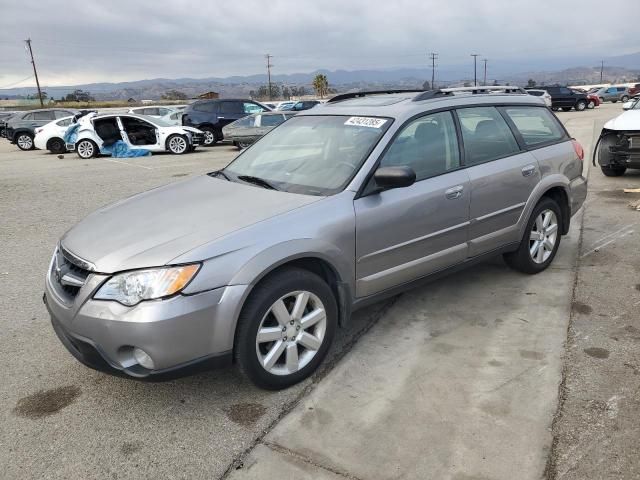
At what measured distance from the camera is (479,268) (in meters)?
5.07

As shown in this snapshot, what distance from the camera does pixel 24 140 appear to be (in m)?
21.2

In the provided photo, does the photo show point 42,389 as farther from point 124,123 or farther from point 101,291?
point 124,123

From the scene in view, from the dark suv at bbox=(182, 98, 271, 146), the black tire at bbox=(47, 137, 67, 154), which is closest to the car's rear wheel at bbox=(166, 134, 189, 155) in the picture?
the dark suv at bbox=(182, 98, 271, 146)

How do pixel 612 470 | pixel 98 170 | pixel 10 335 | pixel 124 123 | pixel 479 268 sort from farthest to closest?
1. pixel 124 123
2. pixel 98 170
3. pixel 479 268
4. pixel 10 335
5. pixel 612 470

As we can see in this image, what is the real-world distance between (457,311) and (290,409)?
1.74 m

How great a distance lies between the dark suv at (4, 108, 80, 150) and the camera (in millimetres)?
21109

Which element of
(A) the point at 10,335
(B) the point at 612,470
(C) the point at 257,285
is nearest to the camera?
(B) the point at 612,470

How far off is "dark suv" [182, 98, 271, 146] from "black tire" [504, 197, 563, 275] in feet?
55.0

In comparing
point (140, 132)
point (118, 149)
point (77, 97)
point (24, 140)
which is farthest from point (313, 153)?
point (77, 97)

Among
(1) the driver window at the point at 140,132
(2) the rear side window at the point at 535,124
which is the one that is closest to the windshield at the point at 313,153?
(2) the rear side window at the point at 535,124

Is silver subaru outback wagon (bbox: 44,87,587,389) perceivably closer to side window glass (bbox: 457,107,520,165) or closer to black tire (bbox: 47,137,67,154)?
side window glass (bbox: 457,107,520,165)

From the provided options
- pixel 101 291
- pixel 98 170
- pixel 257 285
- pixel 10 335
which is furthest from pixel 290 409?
pixel 98 170

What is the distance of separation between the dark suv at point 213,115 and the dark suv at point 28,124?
17.1ft

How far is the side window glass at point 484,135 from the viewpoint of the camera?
415 cm
